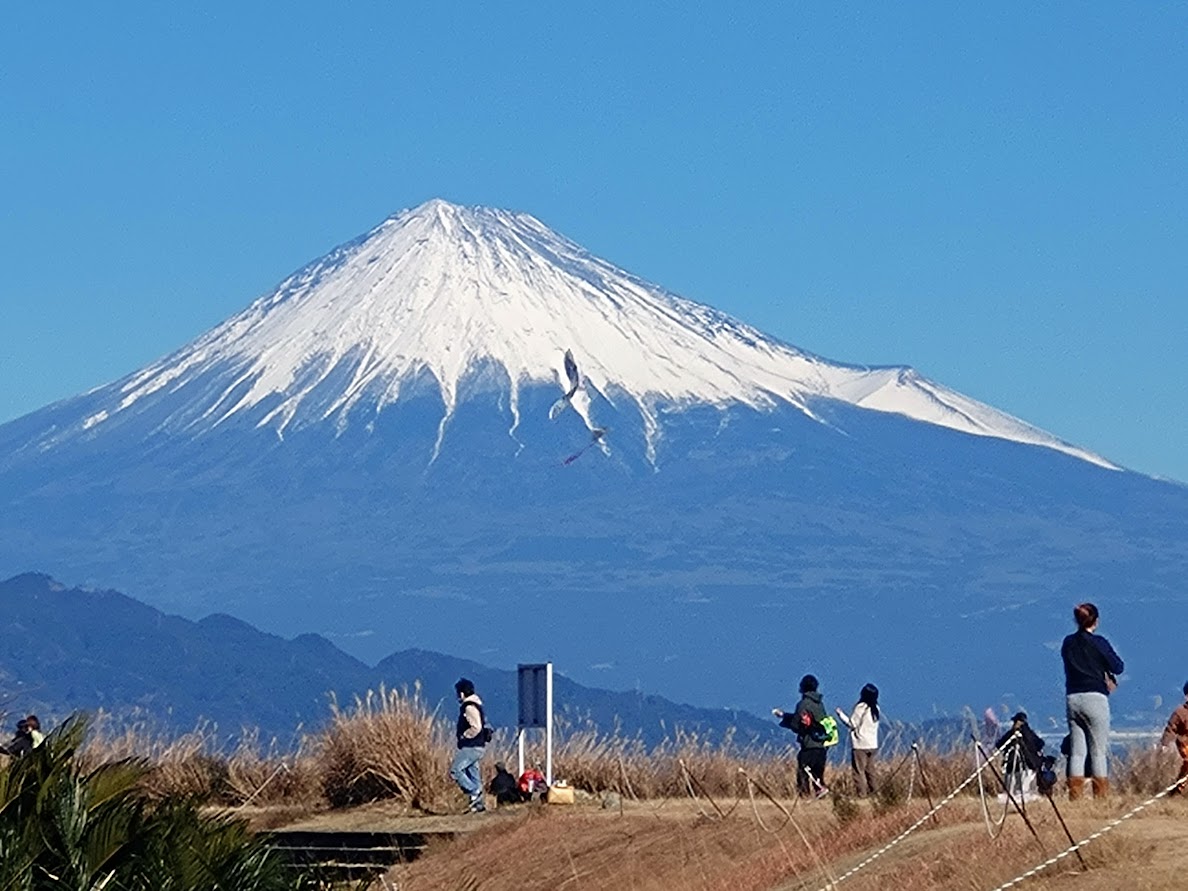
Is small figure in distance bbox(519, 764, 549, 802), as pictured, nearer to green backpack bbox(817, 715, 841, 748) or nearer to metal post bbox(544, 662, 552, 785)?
metal post bbox(544, 662, 552, 785)

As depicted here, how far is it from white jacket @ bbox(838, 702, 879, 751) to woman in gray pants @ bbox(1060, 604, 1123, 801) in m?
5.71

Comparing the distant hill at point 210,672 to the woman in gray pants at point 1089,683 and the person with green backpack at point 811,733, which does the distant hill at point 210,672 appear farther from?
the woman in gray pants at point 1089,683

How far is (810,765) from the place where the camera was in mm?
25156

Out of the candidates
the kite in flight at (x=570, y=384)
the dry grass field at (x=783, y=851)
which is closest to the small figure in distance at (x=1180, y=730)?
the dry grass field at (x=783, y=851)

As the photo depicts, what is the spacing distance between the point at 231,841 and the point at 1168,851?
5408 millimetres

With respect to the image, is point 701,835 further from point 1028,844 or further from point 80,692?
point 80,692

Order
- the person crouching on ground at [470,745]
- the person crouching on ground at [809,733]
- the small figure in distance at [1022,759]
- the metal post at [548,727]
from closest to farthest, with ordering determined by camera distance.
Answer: the small figure in distance at [1022,759] < the person crouching on ground at [809,733] < the person crouching on ground at [470,745] < the metal post at [548,727]

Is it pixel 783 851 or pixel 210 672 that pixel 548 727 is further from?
pixel 210 672

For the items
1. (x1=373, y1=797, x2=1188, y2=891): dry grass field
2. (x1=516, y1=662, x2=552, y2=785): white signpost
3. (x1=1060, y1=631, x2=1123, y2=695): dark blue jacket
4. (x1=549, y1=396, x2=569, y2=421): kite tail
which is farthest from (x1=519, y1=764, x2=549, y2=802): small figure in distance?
(x1=1060, y1=631, x2=1123, y2=695): dark blue jacket

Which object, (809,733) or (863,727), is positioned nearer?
(809,733)

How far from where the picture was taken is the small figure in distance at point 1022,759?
17.3 m

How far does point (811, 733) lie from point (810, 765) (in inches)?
13.9

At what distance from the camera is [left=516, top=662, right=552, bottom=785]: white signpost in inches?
1072

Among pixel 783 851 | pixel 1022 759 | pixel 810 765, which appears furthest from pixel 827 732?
pixel 1022 759
